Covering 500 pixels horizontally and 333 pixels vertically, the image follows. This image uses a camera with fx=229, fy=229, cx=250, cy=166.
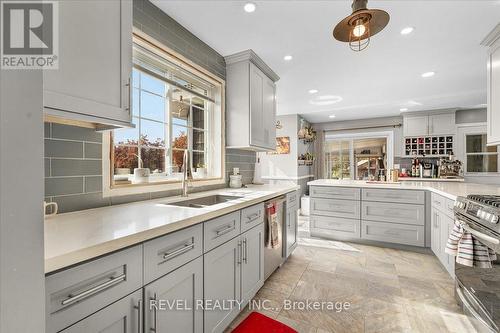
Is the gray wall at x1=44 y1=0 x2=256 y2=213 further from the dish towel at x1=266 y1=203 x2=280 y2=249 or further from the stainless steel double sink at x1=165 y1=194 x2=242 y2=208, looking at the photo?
the dish towel at x1=266 y1=203 x2=280 y2=249

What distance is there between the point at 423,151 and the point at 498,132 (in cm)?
369

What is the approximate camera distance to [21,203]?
16.5 inches

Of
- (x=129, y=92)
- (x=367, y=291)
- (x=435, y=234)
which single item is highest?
(x=129, y=92)

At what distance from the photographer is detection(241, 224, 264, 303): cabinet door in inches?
71.2

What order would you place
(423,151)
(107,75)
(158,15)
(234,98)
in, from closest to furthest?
(107,75) → (158,15) → (234,98) → (423,151)

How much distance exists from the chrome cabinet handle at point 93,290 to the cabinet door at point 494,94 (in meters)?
3.19

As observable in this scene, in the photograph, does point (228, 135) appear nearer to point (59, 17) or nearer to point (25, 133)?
point (59, 17)

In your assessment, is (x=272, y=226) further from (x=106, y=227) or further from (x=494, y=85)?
(x=494, y=85)

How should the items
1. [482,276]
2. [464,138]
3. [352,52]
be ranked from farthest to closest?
[464,138], [352,52], [482,276]

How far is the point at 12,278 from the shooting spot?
41 centimetres

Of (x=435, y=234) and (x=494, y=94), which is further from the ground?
(x=494, y=94)

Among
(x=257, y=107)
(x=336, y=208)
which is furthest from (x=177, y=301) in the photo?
(x=336, y=208)

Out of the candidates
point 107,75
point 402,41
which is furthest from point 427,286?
point 107,75

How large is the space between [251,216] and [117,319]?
1181 mm
